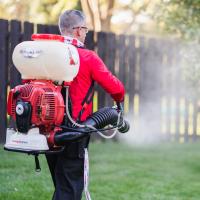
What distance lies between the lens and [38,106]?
3826mm

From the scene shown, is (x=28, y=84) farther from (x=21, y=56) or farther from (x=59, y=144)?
(x=59, y=144)

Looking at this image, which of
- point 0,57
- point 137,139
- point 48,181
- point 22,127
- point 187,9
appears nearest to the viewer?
point 22,127

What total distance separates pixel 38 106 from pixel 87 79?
50cm

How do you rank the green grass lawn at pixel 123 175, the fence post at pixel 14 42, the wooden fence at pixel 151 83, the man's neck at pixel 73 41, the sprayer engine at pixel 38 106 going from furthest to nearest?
the wooden fence at pixel 151 83 < the fence post at pixel 14 42 < the green grass lawn at pixel 123 175 < the man's neck at pixel 73 41 < the sprayer engine at pixel 38 106

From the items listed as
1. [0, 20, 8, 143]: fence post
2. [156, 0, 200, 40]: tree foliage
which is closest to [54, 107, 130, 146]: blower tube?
[0, 20, 8, 143]: fence post

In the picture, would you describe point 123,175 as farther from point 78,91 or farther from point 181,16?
point 181,16

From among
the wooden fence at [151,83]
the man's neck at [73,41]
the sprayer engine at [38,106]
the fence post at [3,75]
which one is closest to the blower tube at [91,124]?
the sprayer engine at [38,106]

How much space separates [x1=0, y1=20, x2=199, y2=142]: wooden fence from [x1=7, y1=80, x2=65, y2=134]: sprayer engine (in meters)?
5.69

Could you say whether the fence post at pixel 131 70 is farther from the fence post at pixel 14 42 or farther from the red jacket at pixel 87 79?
the red jacket at pixel 87 79

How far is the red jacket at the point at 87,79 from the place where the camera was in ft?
13.5

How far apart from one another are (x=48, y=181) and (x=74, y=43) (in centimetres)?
273

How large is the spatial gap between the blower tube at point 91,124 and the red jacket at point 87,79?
0.10m

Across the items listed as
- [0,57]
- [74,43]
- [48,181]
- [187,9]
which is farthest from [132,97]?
[74,43]

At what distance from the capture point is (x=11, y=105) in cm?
401
